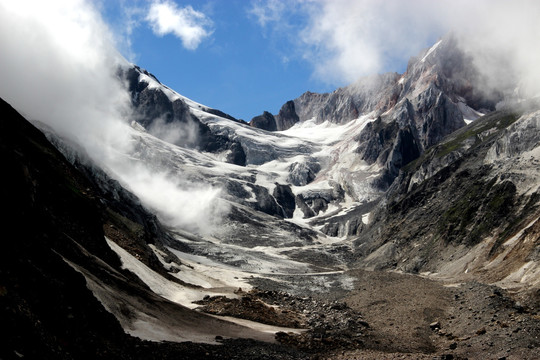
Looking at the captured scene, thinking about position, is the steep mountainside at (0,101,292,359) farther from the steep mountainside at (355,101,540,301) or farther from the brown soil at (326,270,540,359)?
the steep mountainside at (355,101,540,301)

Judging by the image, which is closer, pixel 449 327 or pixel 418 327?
pixel 449 327

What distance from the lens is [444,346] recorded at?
33.5 metres

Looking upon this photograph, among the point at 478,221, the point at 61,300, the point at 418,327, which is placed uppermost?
the point at 478,221

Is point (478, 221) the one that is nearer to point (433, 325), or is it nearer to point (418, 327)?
point (433, 325)

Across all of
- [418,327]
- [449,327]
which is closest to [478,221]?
[449,327]

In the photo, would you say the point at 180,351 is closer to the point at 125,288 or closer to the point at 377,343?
the point at 125,288

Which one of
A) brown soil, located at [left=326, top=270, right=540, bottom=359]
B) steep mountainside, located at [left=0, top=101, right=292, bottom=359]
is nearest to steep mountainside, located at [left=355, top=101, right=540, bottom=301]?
brown soil, located at [left=326, top=270, right=540, bottom=359]

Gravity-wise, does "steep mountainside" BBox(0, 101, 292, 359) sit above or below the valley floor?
below

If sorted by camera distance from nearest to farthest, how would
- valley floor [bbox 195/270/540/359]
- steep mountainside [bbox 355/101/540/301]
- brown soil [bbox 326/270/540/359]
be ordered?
brown soil [bbox 326/270/540/359], valley floor [bbox 195/270/540/359], steep mountainside [bbox 355/101/540/301]

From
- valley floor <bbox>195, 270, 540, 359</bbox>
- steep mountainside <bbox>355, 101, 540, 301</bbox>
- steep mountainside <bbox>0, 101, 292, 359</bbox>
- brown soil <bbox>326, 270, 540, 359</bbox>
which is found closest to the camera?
steep mountainside <bbox>0, 101, 292, 359</bbox>

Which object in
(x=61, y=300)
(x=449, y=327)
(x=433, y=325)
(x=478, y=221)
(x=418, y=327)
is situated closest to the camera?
(x=61, y=300)

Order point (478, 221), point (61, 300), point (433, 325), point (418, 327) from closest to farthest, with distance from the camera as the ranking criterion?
point (61, 300), point (418, 327), point (433, 325), point (478, 221)

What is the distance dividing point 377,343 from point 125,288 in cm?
1888

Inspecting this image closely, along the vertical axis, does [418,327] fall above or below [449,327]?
below
